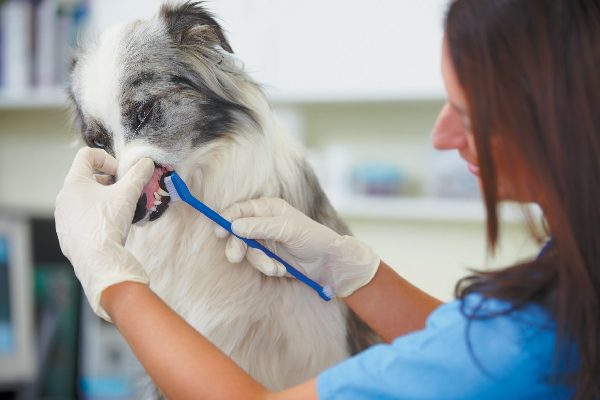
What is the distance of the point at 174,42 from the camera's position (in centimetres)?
109

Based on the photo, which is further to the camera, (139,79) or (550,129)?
(139,79)

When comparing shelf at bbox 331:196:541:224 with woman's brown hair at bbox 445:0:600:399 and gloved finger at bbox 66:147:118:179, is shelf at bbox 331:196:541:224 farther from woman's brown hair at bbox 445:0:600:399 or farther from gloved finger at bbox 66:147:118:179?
woman's brown hair at bbox 445:0:600:399

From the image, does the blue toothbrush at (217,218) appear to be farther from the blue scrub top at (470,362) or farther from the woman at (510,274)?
the blue scrub top at (470,362)

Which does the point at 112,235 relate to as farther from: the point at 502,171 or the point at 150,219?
the point at 502,171

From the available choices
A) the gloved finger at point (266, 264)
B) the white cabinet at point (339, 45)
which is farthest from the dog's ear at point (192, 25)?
the white cabinet at point (339, 45)

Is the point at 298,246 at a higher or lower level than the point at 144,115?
lower

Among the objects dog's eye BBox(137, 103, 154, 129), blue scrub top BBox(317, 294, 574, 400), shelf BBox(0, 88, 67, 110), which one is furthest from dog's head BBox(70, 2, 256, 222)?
shelf BBox(0, 88, 67, 110)

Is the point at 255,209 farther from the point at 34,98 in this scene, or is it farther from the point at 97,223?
the point at 34,98

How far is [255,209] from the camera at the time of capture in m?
1.08

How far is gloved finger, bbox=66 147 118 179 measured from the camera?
99cm

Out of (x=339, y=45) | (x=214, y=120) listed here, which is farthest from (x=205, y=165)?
(x=339, y=45)

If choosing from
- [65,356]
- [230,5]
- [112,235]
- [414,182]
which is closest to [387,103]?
[414,182]

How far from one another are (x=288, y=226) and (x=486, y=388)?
423 millimetres

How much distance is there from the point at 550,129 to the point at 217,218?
545 millimetres
